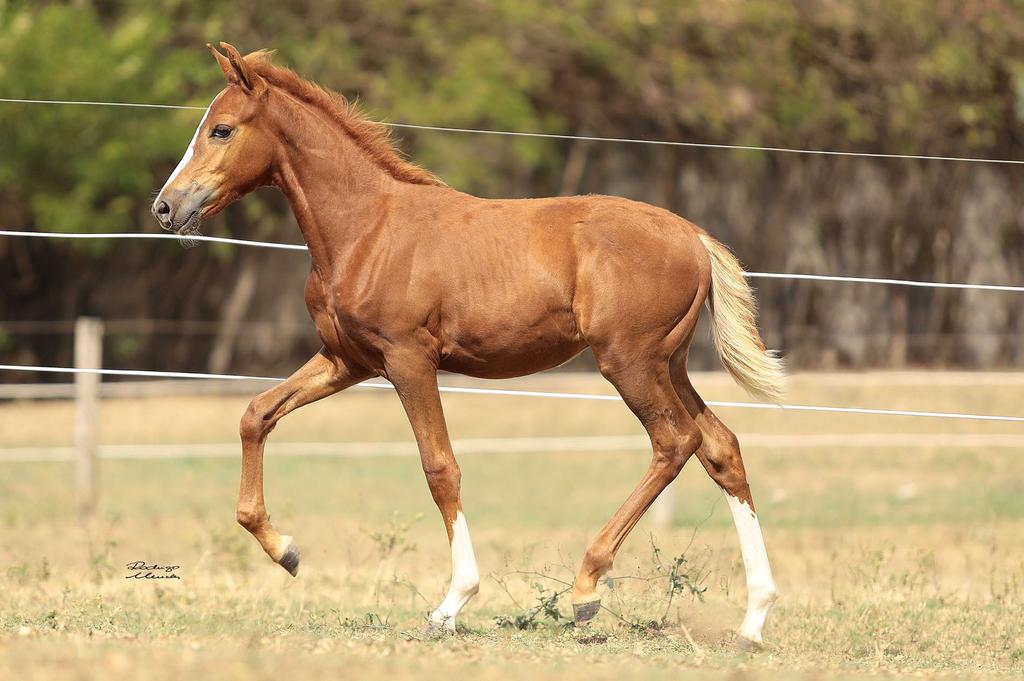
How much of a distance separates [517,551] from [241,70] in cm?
520

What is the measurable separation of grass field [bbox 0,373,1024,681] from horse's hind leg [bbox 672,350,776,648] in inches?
5.8

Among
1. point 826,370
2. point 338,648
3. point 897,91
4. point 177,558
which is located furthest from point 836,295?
point 338,648

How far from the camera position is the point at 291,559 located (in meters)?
5.64

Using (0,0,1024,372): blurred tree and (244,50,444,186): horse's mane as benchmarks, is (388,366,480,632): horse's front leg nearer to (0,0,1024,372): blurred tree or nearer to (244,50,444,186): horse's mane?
(244,50,444,186): horse's mane

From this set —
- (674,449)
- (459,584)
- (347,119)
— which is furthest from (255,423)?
(674,449)

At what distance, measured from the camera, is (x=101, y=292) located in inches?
771

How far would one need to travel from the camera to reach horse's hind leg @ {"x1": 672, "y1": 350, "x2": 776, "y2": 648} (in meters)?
5.60

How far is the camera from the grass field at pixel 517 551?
16.7ft

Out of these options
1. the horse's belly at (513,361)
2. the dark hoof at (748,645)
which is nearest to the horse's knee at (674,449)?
the horse's belly at (513,361)

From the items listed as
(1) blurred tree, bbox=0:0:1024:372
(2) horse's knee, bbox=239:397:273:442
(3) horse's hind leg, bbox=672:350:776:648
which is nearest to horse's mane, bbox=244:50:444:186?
(2) horse's knee, bbox=239:397:273:442

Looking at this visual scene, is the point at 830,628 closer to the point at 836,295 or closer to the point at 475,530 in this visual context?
the point at 475,530

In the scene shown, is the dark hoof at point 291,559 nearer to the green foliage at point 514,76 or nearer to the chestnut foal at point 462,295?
the chestnut foal at point 462,295

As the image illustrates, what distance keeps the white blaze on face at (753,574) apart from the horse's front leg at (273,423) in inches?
65.4

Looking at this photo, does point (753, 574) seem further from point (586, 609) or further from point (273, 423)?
point (273, 423)
